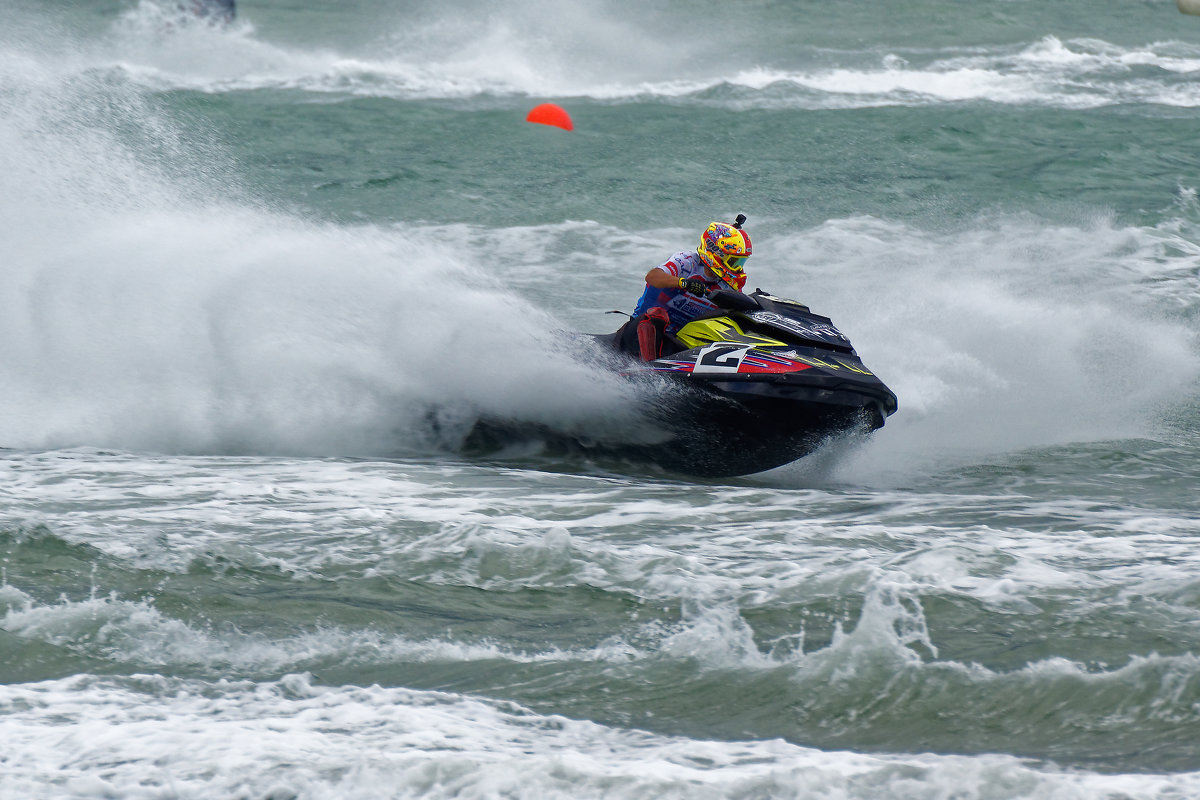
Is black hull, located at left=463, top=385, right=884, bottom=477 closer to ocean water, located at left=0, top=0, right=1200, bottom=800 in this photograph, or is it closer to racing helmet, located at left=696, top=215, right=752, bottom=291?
ocean water, located at left=0, top=0, right=1200, bottom=800

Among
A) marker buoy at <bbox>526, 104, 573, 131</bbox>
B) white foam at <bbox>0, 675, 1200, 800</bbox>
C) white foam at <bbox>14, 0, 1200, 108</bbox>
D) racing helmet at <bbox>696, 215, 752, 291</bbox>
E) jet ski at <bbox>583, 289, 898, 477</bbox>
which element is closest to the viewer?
white foam at <bbox>0, 675, 1200, 800</bbox>

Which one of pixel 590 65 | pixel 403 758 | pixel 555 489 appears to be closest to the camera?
pixel 403 758

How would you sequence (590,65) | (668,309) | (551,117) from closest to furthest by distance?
(668,309) < (551,117) < (590,65)

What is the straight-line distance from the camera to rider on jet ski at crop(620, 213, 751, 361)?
7.71 metres

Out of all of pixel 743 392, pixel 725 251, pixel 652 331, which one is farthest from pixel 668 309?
pixel 743 392

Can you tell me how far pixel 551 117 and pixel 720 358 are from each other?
42.1ft

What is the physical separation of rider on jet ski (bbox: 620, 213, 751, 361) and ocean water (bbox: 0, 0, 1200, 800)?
17.7 inches

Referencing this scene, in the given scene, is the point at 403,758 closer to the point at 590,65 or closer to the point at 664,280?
the point at 664,280

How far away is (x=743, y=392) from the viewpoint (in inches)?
285

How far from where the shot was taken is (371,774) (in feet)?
13.3

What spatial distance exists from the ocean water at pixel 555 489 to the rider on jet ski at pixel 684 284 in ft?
1.48

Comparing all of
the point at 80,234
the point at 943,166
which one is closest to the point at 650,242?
the point at 943,166

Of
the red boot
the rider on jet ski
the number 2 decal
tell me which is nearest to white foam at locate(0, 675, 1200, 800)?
the number 2 decal

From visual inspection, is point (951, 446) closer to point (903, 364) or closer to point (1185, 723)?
point (903, 364)
